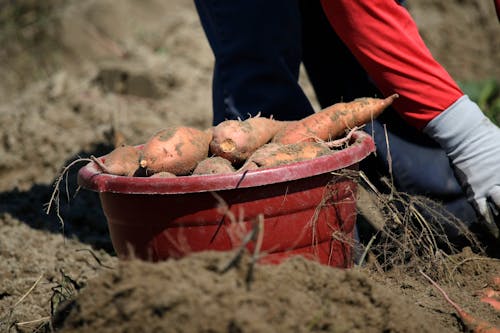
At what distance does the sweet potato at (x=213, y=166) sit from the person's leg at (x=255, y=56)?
0.58m

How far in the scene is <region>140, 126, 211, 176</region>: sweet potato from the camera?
1846 mm

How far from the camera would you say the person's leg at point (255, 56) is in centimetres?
225

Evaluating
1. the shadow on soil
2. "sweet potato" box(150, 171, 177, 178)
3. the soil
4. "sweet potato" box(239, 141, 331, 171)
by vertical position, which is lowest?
the shadow on soil

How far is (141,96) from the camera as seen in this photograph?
4.57m

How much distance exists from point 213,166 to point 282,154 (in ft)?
0.65

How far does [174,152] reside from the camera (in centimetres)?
186

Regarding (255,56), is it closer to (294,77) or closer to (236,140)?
(294,77)

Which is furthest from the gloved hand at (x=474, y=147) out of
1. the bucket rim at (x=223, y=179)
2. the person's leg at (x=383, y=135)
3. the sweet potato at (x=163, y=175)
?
Answer: the sweet potato at (x=163, y=175)

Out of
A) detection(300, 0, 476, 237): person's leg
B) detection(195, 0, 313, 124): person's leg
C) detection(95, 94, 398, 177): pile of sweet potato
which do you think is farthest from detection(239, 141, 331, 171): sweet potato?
detection(300, 0, 476, 237): person's leg

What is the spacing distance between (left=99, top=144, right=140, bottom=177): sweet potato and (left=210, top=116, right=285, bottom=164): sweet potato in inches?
9.5

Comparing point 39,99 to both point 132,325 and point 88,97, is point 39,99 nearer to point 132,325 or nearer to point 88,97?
point 88,97

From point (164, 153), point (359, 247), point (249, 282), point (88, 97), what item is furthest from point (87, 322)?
point (88, 97)

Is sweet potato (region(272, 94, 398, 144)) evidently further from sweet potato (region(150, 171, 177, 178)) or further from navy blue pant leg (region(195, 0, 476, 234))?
sweet potato (region(150, 171, 177, 178))

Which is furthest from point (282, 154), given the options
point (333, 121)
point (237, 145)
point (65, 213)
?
point (65, 213)
